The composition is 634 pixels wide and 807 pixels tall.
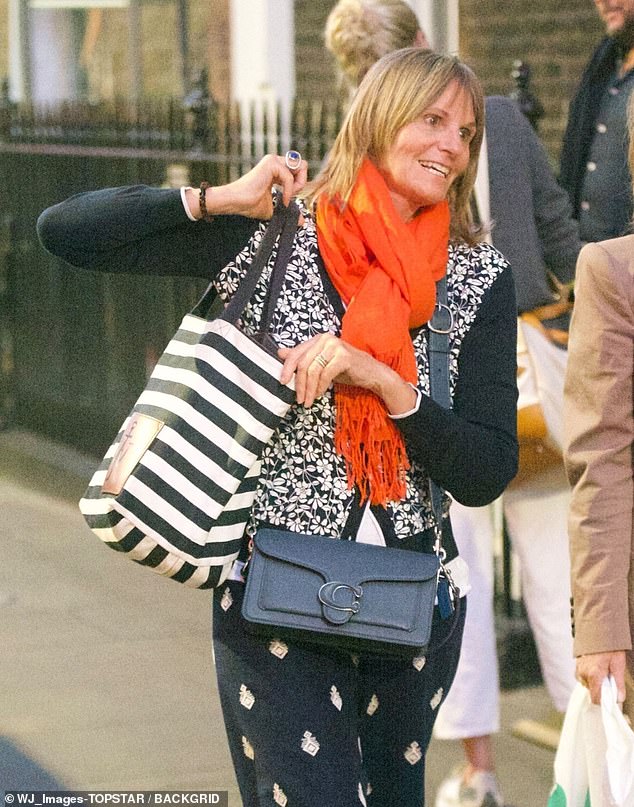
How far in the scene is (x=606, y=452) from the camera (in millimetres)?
2906

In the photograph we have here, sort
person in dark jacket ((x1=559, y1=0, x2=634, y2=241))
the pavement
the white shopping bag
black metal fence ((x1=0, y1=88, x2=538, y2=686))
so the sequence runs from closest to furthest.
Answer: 1. the white shopping bag
2. the pavement
3. person in dark jacket ((x1=559, y1=0, x2=634, y2=241))
4. black metal fence ((x1=0, y1=88, x2=538, y2=686))

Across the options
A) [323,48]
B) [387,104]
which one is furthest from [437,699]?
[323,48]

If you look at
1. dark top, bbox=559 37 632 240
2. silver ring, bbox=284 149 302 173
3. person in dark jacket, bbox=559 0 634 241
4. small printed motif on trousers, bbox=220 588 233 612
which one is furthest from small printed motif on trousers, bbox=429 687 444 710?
dark top, bbox=559 37 632 240

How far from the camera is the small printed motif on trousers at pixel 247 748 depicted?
10.1ft

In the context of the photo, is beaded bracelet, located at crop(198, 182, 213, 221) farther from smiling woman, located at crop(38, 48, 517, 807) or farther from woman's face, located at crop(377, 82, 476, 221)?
woman's face, located at crop(377, 82, 476, 221)

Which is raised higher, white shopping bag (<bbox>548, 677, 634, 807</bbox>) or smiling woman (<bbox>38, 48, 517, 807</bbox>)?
smiling woman (<bbox>38, 48, 517, 807</bbox>)

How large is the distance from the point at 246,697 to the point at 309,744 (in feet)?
0.48

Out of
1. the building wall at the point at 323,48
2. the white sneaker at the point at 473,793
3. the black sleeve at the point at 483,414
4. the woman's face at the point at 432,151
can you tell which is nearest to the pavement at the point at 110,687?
the white sneaker at the point at 473,793

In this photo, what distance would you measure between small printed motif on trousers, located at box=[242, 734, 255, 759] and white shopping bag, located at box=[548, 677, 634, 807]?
57 cm

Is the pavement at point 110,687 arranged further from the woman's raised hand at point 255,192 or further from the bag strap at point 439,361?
the woman's raised hand at point 255,192

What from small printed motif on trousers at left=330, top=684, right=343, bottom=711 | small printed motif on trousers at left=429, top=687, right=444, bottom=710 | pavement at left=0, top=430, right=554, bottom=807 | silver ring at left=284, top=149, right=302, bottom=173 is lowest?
pavement at left=0, top=430, right=554, bottom=807

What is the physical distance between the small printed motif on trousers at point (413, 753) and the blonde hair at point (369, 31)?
2.09m

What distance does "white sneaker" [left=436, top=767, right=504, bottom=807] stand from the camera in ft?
15.0

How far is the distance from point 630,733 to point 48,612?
13.1 feet
